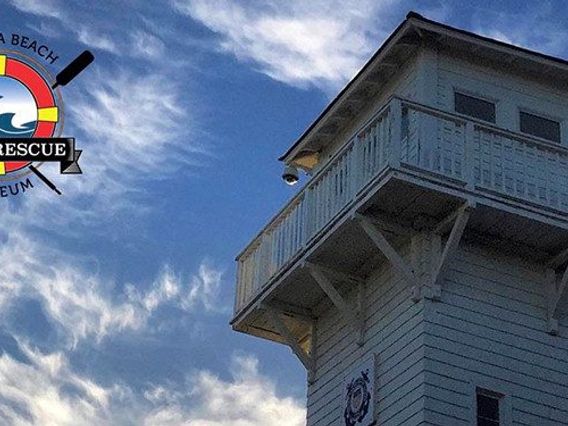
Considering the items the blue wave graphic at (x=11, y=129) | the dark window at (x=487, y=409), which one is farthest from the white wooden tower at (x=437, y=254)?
the blue wave graphic at (x=11, y=129)

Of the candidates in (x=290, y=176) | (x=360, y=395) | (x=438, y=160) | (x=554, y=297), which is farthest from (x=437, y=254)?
(x=290, y=176)

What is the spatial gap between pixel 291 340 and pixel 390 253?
13.1ft

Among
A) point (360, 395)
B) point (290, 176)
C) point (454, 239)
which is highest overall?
point (290, 176)

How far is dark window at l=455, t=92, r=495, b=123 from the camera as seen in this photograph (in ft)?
80.4

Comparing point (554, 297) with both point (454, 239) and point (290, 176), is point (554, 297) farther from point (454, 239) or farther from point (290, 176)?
point (290, 176)

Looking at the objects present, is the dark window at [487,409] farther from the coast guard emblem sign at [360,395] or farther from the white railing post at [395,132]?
the white railing post at [395,132]

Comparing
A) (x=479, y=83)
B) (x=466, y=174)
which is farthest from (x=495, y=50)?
(x=466, y=174)

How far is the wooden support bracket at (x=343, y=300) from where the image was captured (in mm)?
23000

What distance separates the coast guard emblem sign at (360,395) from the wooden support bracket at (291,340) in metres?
1.60

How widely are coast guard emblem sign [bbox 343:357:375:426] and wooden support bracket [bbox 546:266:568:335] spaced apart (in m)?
3.23

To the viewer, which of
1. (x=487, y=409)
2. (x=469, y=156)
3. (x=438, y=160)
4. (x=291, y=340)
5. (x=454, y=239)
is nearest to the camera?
(x=487, y=409)

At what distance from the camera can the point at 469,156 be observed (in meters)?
21.5

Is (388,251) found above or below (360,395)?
above

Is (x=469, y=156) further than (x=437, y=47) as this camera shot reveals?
No
